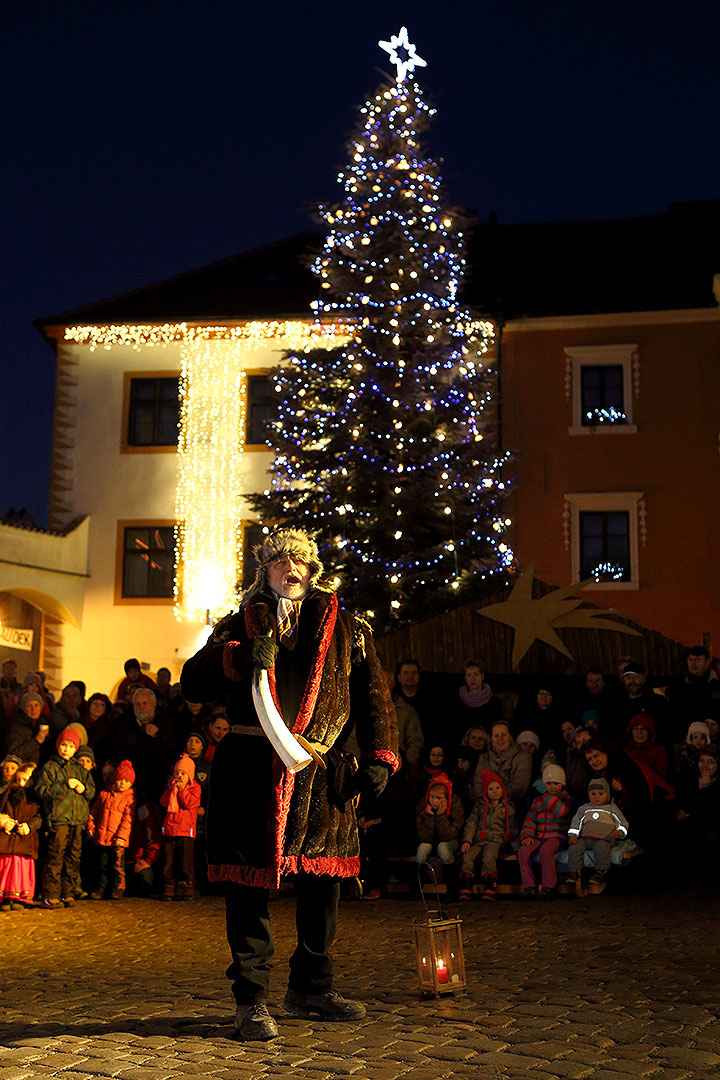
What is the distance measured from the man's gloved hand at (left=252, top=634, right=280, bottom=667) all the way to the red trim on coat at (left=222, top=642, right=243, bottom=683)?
14cm

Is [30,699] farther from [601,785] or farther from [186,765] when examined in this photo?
[601,785]

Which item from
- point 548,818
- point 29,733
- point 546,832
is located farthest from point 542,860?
point 29,733

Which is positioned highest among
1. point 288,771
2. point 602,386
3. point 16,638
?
point 602,386

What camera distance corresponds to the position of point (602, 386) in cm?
2819

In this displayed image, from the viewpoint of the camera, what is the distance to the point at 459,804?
484 inches

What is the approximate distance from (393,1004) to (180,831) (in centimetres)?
652

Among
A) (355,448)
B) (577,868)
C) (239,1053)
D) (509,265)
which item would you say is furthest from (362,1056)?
(509,265)

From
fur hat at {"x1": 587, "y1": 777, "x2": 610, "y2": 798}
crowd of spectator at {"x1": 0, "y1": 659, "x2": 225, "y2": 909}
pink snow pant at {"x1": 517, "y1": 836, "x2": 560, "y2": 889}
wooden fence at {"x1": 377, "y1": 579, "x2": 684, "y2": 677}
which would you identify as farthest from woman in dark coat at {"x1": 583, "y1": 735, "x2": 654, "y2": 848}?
crowd of spectator at {"x1": 0, "y1": 659, "x2": 225, "y2": 909}

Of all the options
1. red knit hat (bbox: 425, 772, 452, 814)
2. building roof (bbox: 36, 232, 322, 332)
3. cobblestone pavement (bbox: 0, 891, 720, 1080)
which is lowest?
cobblestone pavement (bbox: 0, 891, 720, 1080)

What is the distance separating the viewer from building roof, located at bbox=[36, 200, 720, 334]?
2855 centimetres

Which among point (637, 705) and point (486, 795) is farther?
point (637, 705)

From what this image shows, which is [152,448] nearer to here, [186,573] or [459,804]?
[186,573]

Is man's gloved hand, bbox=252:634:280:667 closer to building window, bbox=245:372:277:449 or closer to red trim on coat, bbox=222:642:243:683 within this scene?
red trim on coat, bbox=222:642:243:683

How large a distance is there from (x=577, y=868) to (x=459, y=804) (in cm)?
125
